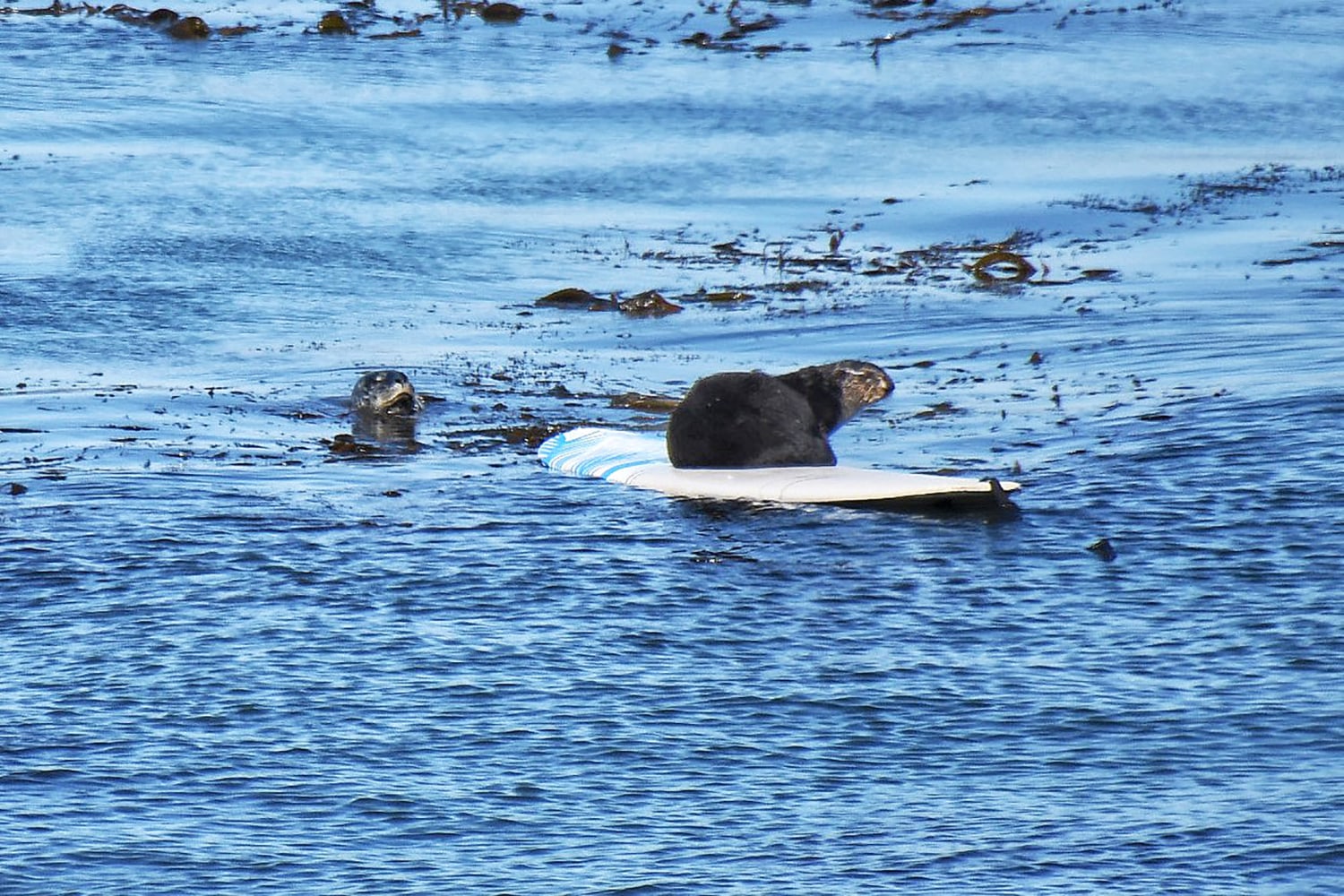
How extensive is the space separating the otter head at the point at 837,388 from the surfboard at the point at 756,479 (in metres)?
0.67

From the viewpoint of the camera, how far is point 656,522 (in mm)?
13742

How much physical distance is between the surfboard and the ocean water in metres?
0.25

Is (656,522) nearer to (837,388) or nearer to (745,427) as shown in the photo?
(745,427)

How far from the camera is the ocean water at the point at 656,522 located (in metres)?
8.72

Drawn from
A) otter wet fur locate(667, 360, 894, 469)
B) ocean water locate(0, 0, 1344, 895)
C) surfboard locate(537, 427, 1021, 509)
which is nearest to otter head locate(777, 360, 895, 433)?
otter wet fur locate(667, 360, 894, 469)

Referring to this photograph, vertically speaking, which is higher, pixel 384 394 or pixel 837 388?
pixel 837 388

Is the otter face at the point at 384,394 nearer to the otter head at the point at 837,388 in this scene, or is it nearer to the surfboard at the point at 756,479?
the surfboard at the point at 756,479

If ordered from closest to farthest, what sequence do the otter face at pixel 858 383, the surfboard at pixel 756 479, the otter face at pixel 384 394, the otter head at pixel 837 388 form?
the surfboard at pixel 756 479
the otter head at pixel 837 388
the otter face at pixel 858 383
the otter face at pixel 384 394

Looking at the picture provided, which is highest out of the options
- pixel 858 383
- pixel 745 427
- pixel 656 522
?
pixel 858 383

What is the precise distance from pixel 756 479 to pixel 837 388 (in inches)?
49.9

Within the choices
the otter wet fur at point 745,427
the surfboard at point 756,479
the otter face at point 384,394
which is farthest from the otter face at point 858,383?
the otter face at point 384,394

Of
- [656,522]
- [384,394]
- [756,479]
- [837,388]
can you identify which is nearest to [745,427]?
[756,479]

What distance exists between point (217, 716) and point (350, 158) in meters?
21.6

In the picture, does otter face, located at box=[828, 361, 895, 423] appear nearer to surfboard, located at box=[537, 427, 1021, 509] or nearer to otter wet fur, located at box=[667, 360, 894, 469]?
otter wet fur, located at box=[667, 360, 894, 469]
